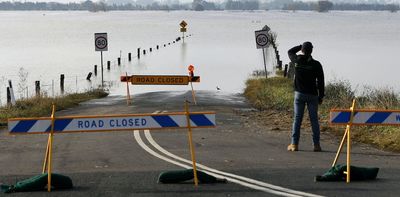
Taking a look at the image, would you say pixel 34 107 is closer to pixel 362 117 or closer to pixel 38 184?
pixel 38 184

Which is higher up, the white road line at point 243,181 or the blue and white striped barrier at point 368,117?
the blue and white striped barrier at point 368,117

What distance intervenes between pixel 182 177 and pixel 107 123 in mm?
1262

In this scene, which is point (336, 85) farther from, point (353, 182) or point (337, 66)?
point (337, 66)

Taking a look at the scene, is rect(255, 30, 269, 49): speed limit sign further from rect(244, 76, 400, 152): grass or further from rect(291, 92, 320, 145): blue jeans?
rect(291, 92, 320, 145): blue jeans

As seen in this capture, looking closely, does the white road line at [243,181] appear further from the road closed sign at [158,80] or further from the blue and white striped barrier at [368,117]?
the road closed sign at [158,80]

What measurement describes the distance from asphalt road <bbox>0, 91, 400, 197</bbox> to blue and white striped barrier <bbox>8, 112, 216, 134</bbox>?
0.77 metres

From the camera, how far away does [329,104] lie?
20.1m

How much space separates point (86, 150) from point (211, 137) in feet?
10.0

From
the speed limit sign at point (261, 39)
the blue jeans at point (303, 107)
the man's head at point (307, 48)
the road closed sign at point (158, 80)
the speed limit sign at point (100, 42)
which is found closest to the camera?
the man's head at point (307, 48)

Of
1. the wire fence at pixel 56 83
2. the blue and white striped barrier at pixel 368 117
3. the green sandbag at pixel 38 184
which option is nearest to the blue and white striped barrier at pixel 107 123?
the green sandbag at pixel 38 184

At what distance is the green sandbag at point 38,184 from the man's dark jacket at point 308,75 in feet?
16.3

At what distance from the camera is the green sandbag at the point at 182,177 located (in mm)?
9188

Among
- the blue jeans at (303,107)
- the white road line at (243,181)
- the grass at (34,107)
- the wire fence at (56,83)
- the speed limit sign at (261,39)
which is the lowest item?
the wire fence at (56,83)

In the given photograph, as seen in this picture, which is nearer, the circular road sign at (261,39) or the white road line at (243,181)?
the white road line at (243,181)
